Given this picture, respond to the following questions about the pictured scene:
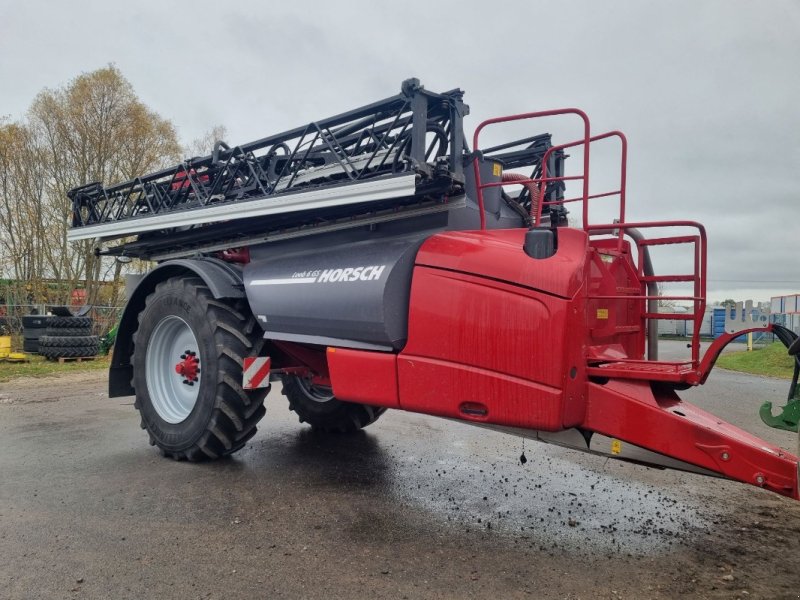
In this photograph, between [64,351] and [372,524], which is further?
[64,351]

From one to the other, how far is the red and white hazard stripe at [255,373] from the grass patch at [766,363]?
14059 millimetres

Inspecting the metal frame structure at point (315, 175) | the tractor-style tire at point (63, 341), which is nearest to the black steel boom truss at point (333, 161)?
the metal frame structure at point (315, 175)

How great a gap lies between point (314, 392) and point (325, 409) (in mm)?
240

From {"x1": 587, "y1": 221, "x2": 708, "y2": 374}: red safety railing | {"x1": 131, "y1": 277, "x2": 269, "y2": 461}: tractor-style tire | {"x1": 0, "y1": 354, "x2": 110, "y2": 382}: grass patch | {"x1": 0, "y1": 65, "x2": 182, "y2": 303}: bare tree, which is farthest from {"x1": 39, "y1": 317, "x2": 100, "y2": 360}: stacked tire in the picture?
{"x1": 587, "y1": 221, "x2": 708, "y2": 374}: red safety railing

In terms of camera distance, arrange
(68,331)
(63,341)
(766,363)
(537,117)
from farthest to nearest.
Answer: (766,363), (68,331), (63,341), (537,117)

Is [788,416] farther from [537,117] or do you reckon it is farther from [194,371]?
[194,371]

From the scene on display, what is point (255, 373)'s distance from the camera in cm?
467

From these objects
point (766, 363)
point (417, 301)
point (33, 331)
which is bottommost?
point (766, 363)

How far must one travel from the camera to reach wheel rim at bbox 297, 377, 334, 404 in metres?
6.22

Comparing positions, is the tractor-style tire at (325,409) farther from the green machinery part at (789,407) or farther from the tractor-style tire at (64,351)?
the tractor-style tire at (64,351)

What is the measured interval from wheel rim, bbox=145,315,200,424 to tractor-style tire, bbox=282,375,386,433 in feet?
3.36

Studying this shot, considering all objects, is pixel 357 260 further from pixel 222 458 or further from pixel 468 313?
pixel 222 458

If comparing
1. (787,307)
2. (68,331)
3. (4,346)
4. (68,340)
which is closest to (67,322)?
(68,331)

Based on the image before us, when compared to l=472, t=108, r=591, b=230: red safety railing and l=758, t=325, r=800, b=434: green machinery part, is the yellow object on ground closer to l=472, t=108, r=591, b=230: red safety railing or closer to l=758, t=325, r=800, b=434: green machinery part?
l=472, t=108, r=591, b=230: red safety railing
